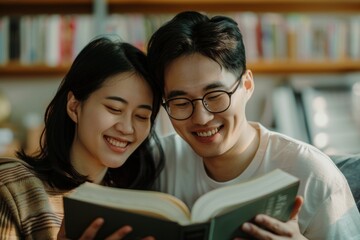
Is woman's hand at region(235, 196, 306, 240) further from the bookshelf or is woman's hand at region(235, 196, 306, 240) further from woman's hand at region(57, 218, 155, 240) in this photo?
the bookshelf

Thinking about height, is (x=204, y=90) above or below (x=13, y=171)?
above

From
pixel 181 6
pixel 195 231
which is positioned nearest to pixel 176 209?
pixel 195 231

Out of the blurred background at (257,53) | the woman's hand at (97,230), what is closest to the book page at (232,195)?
the woman's hand at (97,230)

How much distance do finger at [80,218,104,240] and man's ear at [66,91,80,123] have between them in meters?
0.43

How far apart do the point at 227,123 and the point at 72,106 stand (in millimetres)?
416

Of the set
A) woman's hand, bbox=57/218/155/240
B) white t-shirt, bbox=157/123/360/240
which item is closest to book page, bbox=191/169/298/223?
woman's hand, bbox=57/218/155/240

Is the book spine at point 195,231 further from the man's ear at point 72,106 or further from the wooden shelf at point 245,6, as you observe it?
the wooden shelf at point 245,6

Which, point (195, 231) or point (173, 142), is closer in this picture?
point (195, 231)

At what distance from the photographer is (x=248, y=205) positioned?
39.2 inches

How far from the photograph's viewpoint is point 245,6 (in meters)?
3.03

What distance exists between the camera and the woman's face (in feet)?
4.35

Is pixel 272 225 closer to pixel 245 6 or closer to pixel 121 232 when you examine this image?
pixel 121 232

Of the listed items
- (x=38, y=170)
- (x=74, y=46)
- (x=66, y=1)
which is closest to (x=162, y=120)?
(x=74, y=46)

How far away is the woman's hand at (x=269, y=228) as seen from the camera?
1.05 metres
